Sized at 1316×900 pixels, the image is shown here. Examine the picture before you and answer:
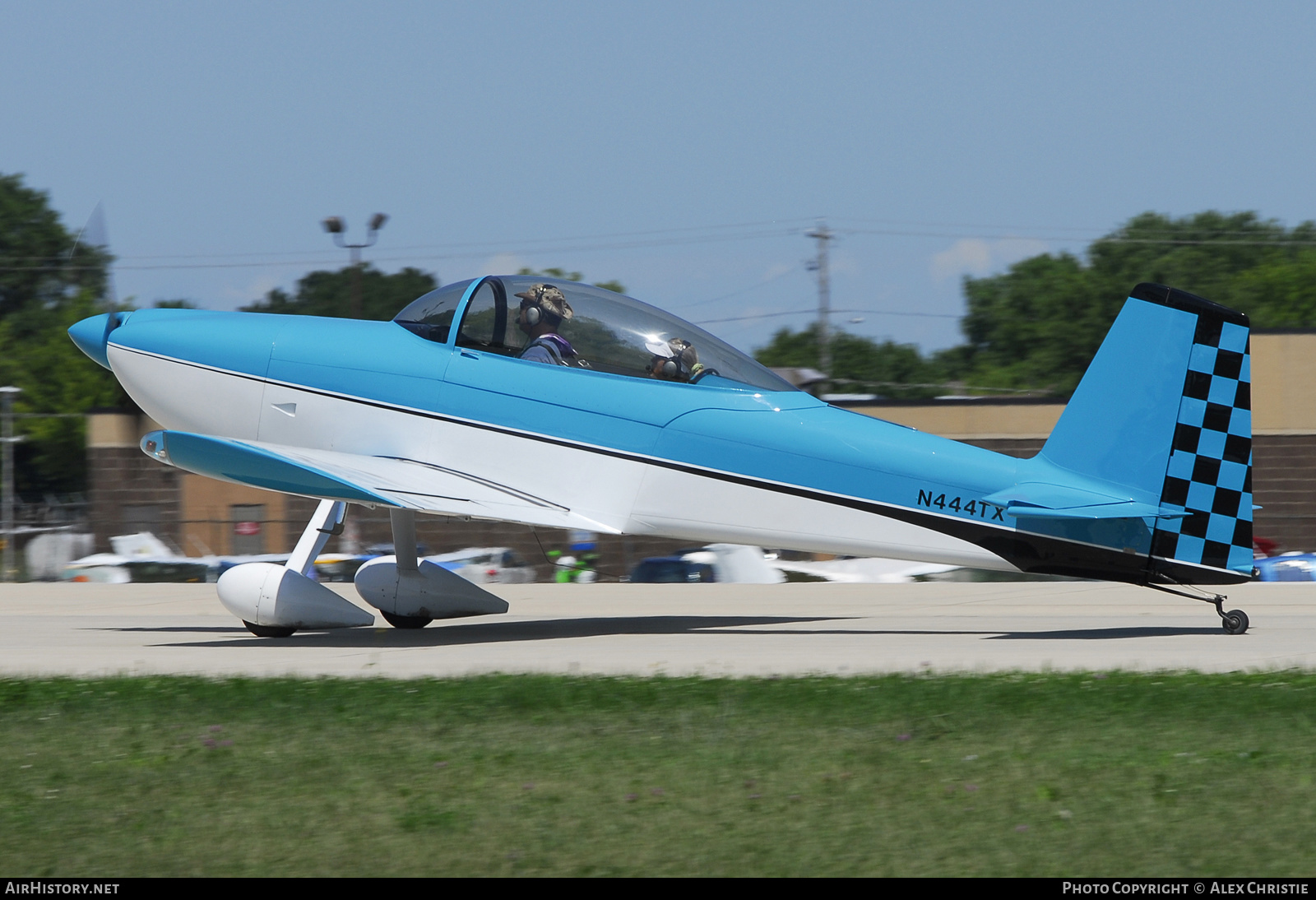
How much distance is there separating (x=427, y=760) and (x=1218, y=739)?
10.9ft

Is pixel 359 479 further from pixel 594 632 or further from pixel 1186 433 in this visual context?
pixel 1186 433

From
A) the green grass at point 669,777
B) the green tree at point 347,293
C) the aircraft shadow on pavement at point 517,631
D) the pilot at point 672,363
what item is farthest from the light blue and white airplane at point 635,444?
the green tree at point 347,293

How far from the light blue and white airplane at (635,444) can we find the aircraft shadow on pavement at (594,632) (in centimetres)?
22

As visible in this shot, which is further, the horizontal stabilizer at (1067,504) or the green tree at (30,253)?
the green tree at (30,253)

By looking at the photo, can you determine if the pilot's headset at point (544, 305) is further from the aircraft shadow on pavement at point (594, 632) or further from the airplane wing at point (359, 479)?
the aircraft shadow on pavement at point (594, 632)

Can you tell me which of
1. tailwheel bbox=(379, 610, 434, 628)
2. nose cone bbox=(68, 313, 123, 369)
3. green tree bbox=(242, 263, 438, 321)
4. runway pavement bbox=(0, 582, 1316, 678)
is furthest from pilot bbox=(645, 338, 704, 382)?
green tree bbox=(242, 263, 438, 321)

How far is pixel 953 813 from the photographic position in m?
4.60

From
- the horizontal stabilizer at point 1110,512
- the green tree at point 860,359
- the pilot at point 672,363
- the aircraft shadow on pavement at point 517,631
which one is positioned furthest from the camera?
the green tree at point 860,359

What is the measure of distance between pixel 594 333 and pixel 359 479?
200cm

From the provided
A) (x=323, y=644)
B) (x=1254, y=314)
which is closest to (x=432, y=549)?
(x=323, y=644)

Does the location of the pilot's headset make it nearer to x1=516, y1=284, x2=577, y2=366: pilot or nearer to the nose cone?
→ x1=516, y1=284, x2=577, y2=366: pilot

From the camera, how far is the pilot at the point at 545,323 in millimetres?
9898

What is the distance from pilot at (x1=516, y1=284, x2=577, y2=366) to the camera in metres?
9.90
